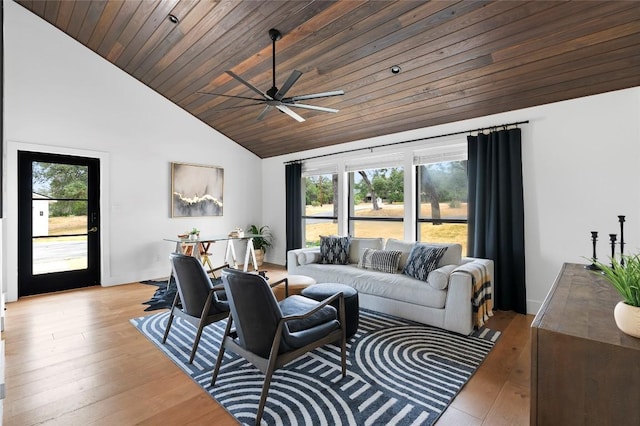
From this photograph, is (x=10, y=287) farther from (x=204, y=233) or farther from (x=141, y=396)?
(x=141, y=396)

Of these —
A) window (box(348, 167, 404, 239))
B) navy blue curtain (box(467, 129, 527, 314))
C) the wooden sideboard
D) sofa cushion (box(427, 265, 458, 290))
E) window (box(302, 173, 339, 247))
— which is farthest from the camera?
window (box(302, 173, 339, 247))

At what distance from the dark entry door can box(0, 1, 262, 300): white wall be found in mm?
145

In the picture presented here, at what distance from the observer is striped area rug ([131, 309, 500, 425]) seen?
6.05ft

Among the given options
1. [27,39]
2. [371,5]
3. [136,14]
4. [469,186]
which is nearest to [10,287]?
[27,39]

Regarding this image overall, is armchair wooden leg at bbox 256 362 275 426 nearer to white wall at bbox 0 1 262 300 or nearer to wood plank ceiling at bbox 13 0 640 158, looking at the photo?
wood plank ceiling at bbox 13 0 640 158

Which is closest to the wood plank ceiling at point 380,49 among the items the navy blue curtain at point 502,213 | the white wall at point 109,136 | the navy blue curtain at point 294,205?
the white wall at point 109,136

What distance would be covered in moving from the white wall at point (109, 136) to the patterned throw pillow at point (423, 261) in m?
4.04

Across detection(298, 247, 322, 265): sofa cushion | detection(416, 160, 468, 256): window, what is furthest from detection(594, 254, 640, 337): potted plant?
detection(298, 247, 322, 265): sofa cushion

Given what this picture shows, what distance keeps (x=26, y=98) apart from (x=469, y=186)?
237 inches

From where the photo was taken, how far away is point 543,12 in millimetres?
2357

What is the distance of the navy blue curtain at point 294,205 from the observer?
609 centimetres

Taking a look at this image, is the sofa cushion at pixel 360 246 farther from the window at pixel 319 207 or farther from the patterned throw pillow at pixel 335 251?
the window at pixel 319 207


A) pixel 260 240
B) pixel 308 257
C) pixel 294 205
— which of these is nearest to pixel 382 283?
pixel 308 257

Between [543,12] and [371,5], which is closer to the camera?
[543,12]
